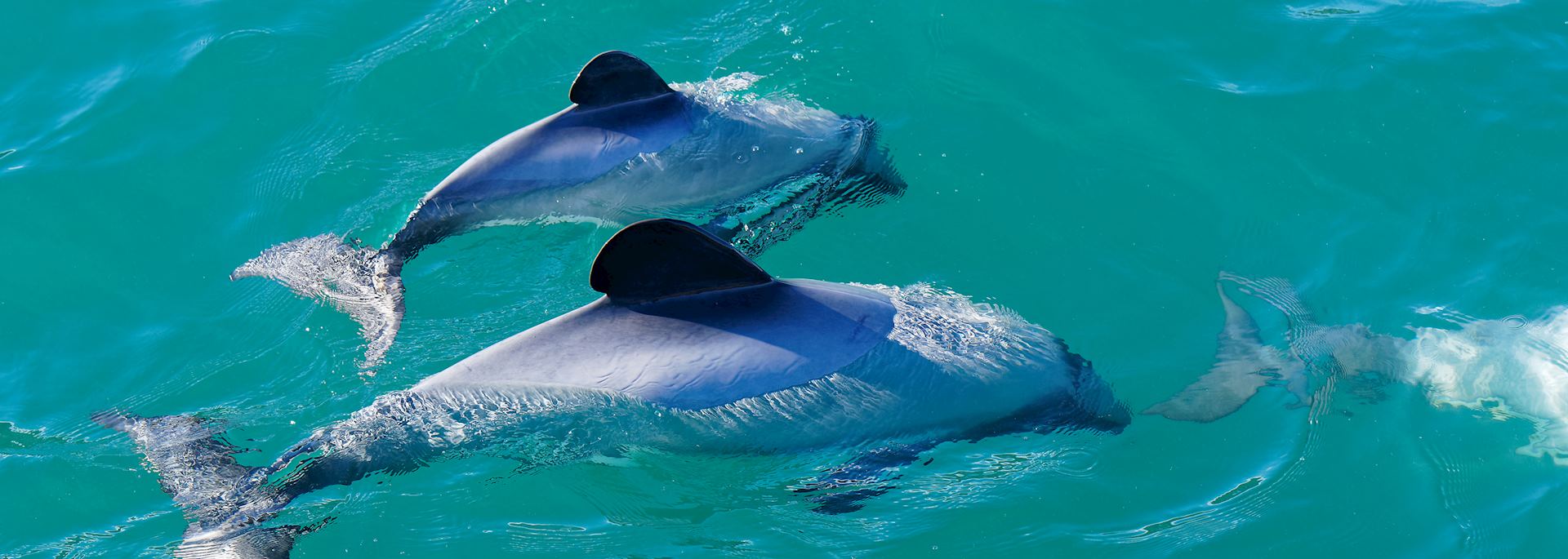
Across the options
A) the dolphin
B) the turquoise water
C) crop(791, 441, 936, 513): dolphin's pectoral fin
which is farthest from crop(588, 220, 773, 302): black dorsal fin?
the dolphin

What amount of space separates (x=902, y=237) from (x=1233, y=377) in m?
2.57

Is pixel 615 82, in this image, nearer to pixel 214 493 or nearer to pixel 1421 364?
pixel 214 493

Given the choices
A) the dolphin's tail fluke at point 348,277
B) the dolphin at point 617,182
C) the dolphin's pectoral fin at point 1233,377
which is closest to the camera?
the dolphin's pectoral fin at point 1233,377

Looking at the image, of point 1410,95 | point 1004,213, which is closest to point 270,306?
point 1004,213

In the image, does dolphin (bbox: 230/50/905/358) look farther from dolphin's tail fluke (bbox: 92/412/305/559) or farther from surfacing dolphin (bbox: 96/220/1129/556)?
surfacing dolphin (bbox: 96/220/1129/556)

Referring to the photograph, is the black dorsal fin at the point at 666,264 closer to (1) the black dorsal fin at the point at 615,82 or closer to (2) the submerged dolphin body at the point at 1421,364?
(1) the black dorsal fin at the point at 615,82

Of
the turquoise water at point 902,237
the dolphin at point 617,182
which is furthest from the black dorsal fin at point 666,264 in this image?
the dolphin at point 617,182

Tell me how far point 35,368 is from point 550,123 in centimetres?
424

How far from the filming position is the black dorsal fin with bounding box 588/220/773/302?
231 inches

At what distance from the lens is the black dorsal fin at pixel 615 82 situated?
8.06 metres

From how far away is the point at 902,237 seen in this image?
8484mm

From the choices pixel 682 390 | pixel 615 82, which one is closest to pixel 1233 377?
pixel 682 390

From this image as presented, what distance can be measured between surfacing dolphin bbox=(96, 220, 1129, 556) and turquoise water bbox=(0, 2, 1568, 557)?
0.31 metres

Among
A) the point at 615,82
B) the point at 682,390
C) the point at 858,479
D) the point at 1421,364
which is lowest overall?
the point at 1421,364
